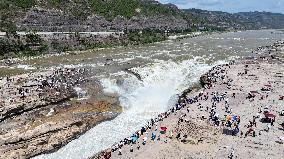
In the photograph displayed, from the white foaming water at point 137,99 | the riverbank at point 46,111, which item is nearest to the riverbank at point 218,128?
the white foaming water at point 137,99

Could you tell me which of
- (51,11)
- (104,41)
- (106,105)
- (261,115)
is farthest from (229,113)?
(51,11)

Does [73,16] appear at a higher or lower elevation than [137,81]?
higher

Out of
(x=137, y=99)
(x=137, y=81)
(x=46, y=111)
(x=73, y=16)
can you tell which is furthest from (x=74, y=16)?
(x=46, y=111)

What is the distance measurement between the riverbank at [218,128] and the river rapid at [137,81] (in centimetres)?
451

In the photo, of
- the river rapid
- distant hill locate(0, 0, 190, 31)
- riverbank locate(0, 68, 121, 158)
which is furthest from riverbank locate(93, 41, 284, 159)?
distant hill locate(0, 0, 190, 31)

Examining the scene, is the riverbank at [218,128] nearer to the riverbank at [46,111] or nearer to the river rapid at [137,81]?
the river rapid at [137,81]

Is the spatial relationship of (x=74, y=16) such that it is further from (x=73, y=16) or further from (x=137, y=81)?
(x=137, y=81)

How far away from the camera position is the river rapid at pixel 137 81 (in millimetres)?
53938

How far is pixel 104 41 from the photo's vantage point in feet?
440

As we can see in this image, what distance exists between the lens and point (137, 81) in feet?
249

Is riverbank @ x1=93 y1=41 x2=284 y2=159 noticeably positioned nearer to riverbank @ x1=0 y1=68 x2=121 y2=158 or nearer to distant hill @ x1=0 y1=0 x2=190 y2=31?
riverbank @ x1=0 y1=68 x2=121 y2=158

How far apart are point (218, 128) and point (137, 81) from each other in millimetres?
27991

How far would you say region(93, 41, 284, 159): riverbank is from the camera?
145 feet

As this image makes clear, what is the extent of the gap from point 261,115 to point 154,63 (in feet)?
142
